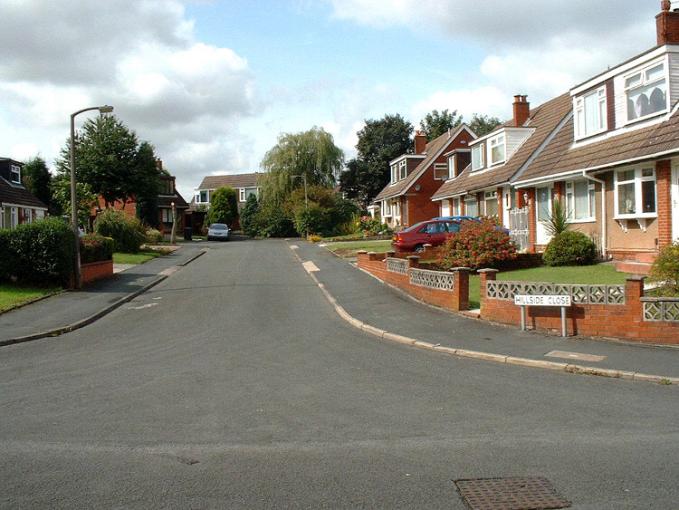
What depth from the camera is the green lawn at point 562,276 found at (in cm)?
1620

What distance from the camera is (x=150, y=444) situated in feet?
21.0

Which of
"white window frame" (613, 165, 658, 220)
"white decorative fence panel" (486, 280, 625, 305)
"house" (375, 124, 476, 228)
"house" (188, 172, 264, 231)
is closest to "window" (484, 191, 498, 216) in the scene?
"white window frame" (613, 165, 658, 220)

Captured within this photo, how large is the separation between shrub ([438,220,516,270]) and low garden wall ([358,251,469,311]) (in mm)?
1339

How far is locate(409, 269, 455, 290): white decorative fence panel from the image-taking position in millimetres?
15922

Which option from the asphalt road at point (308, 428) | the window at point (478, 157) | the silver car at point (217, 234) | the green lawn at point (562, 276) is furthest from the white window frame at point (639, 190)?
the silver car at point (217, 234)

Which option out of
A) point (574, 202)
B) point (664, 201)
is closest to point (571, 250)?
point (664, 201)

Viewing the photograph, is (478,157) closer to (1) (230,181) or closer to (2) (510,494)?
(2) (510,494)

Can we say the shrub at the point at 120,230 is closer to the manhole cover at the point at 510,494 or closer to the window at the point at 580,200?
the window at the point at 580,200

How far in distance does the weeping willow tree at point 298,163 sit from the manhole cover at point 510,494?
60.1 meters

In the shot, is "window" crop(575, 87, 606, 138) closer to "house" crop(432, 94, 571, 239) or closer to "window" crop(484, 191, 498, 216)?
"house" crop(432, 94, 571, 239)

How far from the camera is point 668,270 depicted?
12.6 m

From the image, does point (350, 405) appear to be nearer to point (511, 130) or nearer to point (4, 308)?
point (4, 308)

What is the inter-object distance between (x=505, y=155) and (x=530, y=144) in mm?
2304

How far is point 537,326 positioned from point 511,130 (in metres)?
19.7
